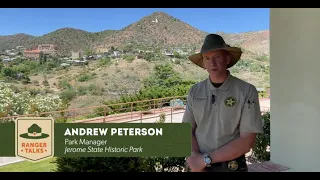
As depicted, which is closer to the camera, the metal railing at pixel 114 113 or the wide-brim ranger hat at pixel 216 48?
the wide-brim ranger hat at pixel 216 48

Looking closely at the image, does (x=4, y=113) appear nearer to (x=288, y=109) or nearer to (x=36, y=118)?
(x=36, y=118)

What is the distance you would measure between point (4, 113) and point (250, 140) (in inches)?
79.4

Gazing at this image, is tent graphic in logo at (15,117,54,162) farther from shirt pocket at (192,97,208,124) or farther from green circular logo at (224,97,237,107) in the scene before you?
green circular logo at (224,97,237,107)

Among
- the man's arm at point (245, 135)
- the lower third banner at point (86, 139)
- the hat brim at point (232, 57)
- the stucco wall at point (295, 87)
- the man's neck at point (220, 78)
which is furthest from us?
the stucco wall at point (295, 87)

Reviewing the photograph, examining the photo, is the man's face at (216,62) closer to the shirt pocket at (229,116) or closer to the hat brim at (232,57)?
the hat brim at (232,57)

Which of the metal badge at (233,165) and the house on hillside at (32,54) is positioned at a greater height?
the house on hillside at (32,54)

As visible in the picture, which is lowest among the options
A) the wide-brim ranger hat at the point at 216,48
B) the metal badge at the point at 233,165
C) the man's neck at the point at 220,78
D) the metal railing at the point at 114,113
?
the metal badge at the point at 233,165

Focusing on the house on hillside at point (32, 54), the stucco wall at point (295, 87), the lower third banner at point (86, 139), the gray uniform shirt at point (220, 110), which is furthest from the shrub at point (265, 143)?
the house on hillside at point (32, 54)

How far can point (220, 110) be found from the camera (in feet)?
7.77

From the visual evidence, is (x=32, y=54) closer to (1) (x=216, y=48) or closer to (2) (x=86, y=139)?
(2) (x=86, y=139)

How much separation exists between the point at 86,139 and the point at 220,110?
124 centimetres

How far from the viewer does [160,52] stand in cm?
317

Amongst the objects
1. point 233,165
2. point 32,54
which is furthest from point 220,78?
point 32,54

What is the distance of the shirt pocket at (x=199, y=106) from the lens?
2346mm
